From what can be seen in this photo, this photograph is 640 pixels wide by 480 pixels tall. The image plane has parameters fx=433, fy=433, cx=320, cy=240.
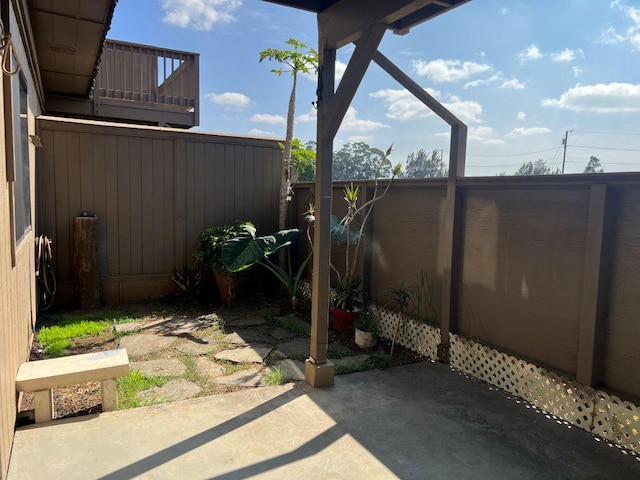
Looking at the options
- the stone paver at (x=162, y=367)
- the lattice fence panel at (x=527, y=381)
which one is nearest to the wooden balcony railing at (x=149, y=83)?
the stone paver at (x=162, y=367)

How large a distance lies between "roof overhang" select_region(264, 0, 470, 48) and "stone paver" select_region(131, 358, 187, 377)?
8.45 ft

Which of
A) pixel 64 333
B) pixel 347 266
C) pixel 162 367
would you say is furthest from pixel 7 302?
pixel 347 266

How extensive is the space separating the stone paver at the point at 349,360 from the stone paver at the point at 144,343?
4.91ft

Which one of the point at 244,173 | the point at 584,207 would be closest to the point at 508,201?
the point at 584,207

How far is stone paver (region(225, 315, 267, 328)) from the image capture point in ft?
14.8

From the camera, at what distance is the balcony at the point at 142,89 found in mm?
7008

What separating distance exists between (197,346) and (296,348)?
878 mm

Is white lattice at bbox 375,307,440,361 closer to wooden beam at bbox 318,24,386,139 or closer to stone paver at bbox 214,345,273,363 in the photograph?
stone paver at bbox 214,345,273,363

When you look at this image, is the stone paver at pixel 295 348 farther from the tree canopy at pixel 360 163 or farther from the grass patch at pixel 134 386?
the tree canopy at pixel 360 163

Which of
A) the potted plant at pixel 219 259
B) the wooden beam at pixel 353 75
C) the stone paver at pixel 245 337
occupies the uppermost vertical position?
the wooden beam at pixel 353 75

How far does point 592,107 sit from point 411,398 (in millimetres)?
14029

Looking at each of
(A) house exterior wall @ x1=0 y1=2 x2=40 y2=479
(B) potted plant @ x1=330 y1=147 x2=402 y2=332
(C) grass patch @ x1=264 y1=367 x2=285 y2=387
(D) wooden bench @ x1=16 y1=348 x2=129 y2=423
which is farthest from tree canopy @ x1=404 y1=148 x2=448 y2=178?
(A) house exterior wall @ x1=0 y1=2 x2=40 y2=479

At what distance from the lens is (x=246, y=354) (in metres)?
3.64

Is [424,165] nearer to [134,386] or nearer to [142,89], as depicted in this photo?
[134,386]
